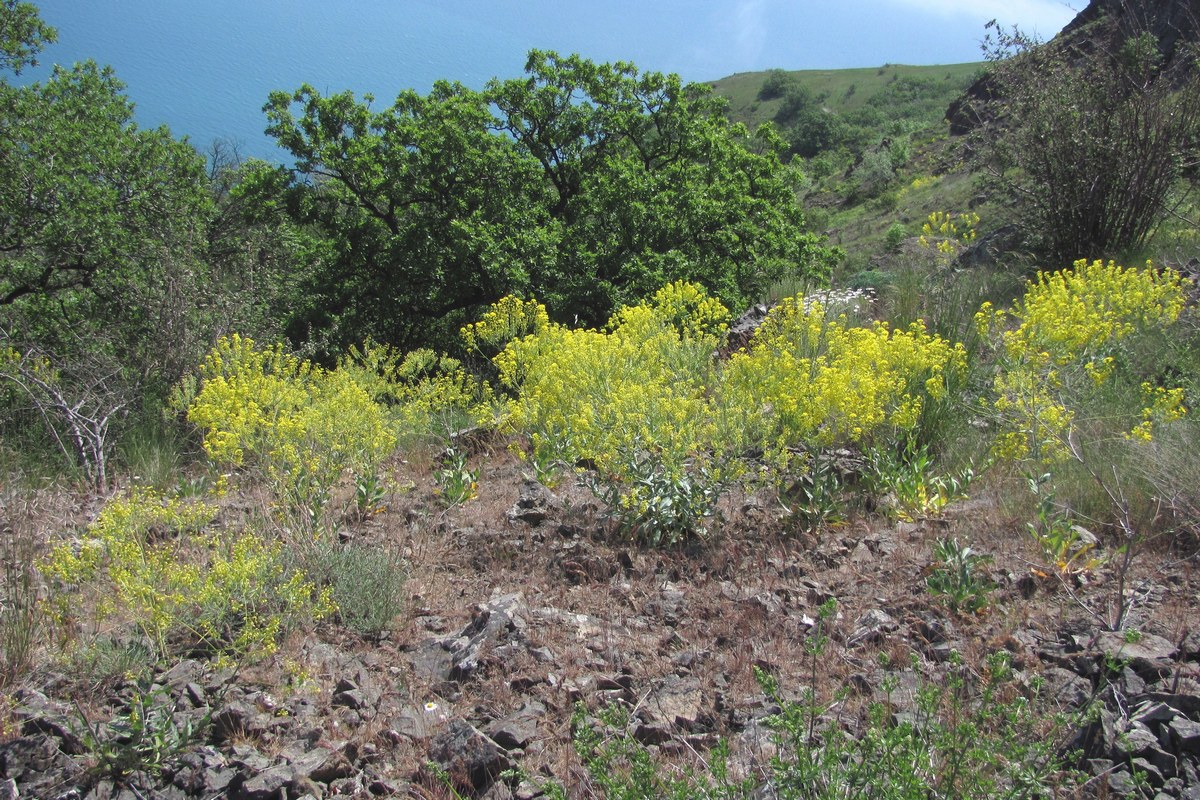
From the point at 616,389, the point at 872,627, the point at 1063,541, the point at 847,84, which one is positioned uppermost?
the point at 847,84

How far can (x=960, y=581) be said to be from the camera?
11.9ft

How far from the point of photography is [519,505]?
529 cm

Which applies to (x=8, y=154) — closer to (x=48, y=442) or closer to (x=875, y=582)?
(x=48, y=442)

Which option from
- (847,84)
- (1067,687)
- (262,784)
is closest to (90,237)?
(262,784)

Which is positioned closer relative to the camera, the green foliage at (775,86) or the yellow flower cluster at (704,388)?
the yellow flower cluster at (704,388)

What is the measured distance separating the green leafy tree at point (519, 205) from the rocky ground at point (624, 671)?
738cm

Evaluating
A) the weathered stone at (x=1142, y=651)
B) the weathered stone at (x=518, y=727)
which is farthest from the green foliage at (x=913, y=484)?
the weathered stone at (x=518, y=727)

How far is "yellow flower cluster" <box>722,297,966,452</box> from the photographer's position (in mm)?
4504

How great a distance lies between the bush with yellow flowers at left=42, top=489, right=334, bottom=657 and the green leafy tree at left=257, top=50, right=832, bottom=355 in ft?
25.4

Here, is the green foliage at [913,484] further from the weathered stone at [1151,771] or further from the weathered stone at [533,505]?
the weathered stone at [1151,771]

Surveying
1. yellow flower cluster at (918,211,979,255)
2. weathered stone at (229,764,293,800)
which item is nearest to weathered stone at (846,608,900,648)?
weathered stone at (229,764,293,800)

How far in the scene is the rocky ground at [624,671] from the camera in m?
2.76

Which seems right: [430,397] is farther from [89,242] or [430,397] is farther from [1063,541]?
[89,242]

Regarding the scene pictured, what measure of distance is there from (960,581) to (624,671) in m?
1.58
